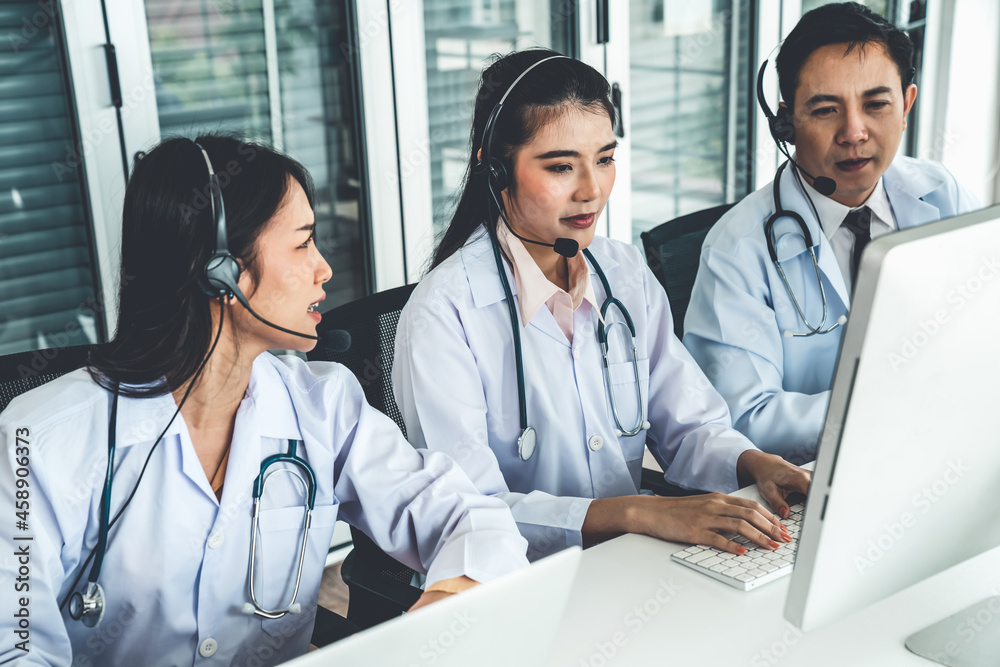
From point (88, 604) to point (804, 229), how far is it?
1401 millimetres

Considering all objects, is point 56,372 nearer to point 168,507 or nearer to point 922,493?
point 168,507

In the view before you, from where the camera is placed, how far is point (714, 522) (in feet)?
4.08

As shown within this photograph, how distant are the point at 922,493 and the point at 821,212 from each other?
1.14 meters

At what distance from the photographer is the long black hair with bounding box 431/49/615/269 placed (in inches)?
61.7

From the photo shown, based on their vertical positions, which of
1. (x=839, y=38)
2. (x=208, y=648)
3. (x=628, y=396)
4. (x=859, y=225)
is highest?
(x=839, y=38)

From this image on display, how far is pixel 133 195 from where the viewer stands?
3.74 ft

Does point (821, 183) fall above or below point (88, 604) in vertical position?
above

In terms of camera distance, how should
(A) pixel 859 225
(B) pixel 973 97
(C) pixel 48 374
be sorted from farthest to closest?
(B) pixel 973 97
(A) pixel 859 225
(C) pixel 48 374

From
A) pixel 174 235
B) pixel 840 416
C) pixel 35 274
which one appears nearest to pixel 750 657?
pixel 840 416

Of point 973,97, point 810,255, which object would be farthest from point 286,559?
point 973,97

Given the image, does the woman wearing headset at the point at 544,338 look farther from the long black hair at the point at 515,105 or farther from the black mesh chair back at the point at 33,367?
the black mesh chair back at the point at 33,367

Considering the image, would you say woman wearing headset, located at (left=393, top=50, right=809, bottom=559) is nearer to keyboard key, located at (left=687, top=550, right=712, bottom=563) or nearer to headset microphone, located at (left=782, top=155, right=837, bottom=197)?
keyboard key, located at (left=687, top=550, right=712, bottom=563)

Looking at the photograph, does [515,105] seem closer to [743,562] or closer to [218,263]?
[218,263]

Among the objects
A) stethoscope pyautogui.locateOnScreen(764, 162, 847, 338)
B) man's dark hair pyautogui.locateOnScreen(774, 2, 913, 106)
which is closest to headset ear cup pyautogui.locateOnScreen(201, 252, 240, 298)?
stethoscope pyautogui.locateOnScreen(764, 162, 847, 338)
